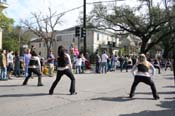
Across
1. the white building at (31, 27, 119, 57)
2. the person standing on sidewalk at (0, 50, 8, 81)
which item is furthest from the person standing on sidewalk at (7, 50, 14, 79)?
the white building at (31, 27, 119, 57)

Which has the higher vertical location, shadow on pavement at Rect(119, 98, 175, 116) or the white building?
the white building

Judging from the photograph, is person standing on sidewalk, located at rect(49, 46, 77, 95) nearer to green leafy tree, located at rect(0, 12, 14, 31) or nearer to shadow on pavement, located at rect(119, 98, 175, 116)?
shadow on pavement, located at rect(119, 98, 175, 116)

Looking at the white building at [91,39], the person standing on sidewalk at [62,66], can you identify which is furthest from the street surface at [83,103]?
the white building at [91,39]

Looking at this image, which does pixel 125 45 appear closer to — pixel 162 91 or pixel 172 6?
pixel 172 6

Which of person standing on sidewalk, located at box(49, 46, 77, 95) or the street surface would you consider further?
person standing on sidewalk, located at box(49, 46, 77, 95)

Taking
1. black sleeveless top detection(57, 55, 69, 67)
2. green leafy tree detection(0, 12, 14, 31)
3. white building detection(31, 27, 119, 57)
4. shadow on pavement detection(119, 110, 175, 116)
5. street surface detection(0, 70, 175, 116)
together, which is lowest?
shadow on pavement detection(119, 110, 175, 116)

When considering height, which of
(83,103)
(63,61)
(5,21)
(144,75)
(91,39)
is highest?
(91,39)

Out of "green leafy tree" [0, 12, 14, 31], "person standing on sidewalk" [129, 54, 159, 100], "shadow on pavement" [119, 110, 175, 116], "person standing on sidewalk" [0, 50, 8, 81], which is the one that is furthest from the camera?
"green leafy tree" [0, 12, 14, 31]

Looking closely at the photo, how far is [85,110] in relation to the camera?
1127 centimetres

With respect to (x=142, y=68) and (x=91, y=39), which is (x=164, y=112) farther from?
(x=91, y=39)

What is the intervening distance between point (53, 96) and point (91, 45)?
7374cm

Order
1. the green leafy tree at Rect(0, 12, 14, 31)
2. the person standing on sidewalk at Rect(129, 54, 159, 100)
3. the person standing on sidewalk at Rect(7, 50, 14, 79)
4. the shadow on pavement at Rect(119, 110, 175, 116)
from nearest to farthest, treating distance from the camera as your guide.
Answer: the shadow on pavement at Rect(119, 110, 175, 116)
the person standing on sidewalk at Rect(129, 54, 159, 100)
the person standing on sidewalk at Rect(7, 50, 14, 79)
the green leafy tree at Rect(0, 12, 14, 31)

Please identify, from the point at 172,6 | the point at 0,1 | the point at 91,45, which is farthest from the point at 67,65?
the point at 91,45

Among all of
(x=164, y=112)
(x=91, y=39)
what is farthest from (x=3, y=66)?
(x=91, y=39)
